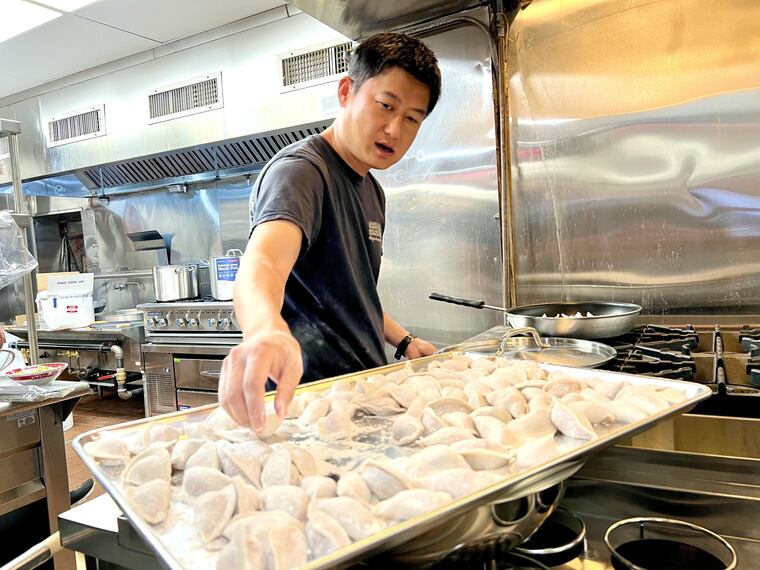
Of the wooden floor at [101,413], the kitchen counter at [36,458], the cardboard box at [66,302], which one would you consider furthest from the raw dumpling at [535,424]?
the cardboard box at [66,302]

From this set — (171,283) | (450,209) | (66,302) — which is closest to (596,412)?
(450,209)

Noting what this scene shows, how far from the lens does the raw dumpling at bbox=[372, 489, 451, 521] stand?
0.51 metres

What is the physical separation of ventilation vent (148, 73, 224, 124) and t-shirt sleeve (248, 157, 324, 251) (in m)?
2.79

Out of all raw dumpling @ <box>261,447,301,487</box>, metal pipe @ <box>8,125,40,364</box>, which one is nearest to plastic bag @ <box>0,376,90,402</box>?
metal pipe @ <box>8,125,40,364</box>

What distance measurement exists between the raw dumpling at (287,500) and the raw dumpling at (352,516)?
2 cm

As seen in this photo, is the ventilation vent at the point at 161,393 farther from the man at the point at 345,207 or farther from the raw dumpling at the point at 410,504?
the raw dumpling at the point at 410,504

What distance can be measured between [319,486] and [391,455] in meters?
0.16

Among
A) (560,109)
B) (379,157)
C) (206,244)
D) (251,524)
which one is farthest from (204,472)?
(206,244)

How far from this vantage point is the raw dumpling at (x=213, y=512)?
1.63 feet

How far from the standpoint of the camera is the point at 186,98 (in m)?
3.75

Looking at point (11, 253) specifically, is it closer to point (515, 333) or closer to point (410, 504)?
point (515, 333)

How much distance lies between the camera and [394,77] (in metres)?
1.17

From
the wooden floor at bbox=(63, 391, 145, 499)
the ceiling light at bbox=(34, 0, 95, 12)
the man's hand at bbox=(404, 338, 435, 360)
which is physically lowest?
the wooden floor at bbox=(63, 391, 145, 499)

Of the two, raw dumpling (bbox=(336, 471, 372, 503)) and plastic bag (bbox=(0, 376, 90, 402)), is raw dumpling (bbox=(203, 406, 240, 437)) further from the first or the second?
plastic bag (bbox=(0, 376, 90, 402))
